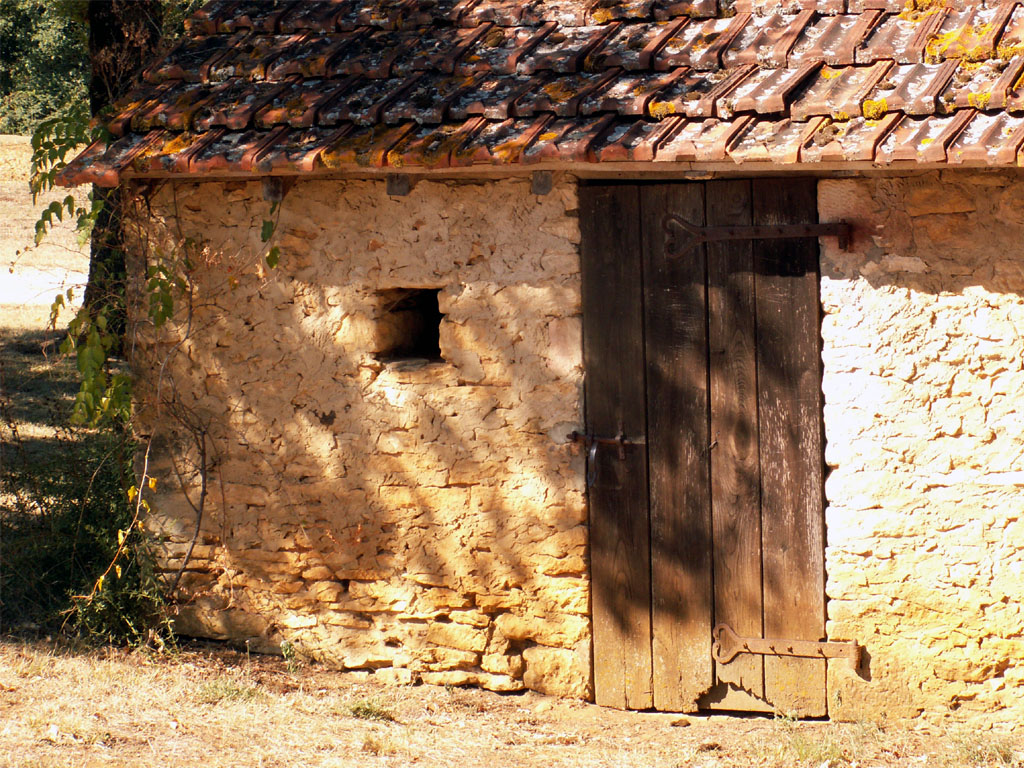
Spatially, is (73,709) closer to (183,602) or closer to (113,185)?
(183,602)

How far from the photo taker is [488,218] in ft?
14.7

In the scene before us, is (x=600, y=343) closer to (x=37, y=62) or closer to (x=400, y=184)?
(x=400, y=184)

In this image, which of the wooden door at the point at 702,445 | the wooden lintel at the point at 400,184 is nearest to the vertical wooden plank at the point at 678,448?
the wooden door at the point at 702,445

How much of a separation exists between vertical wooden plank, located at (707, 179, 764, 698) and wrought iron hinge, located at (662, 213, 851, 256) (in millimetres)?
39

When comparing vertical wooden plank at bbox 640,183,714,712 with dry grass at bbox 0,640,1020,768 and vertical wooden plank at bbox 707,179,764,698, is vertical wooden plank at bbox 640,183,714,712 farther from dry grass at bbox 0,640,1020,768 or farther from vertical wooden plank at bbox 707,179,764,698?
dry grass at bbox 0,640,1020,768

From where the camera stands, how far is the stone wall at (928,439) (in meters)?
3.89

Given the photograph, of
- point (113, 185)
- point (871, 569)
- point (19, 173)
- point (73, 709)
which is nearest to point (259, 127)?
point (113, 185)

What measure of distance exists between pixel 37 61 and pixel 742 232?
20.5m

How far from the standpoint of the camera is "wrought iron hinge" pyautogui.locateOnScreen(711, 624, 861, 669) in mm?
4195

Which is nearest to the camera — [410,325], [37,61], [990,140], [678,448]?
[990,140]

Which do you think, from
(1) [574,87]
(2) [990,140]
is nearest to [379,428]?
(1) [574,87]

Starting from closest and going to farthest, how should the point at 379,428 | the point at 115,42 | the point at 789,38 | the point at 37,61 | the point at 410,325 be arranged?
the point at 789,38 → the point at 379,428 → the point at 410,325 → the point at 115,42 → the point at 37,61

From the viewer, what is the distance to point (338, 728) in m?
4.29

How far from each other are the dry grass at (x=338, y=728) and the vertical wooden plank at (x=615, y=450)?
28 centimetres
